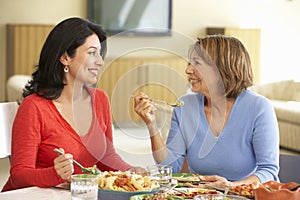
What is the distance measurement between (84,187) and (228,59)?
2.92 feet

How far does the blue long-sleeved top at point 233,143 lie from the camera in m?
2.27

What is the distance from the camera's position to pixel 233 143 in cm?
231

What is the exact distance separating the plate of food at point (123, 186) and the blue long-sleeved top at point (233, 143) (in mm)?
437

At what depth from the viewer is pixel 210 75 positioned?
7.54ft

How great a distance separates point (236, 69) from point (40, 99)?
2.30ft

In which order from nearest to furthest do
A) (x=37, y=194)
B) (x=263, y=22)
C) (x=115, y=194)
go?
(x=115, y=194), (x=37, y=194), (x=263, y=22)

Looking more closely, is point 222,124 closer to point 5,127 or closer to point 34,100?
point 34,100

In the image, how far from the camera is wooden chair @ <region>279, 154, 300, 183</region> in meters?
2.27

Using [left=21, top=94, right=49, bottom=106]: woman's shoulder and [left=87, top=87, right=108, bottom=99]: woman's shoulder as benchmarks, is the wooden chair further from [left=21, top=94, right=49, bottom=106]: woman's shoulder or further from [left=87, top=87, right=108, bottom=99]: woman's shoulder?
[left=21, top=94, right=49, bottom=106]: woman's shoulder

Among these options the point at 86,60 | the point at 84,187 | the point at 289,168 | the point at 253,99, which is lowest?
the point at 289,168

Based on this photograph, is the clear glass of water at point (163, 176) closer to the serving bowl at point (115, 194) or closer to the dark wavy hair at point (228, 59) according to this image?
the serving bowl at point (115, 194)

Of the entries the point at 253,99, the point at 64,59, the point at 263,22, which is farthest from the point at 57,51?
the point at 263,22

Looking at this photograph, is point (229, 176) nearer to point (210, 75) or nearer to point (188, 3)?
point (210, 75)

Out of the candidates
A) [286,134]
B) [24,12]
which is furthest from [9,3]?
[286,134]
